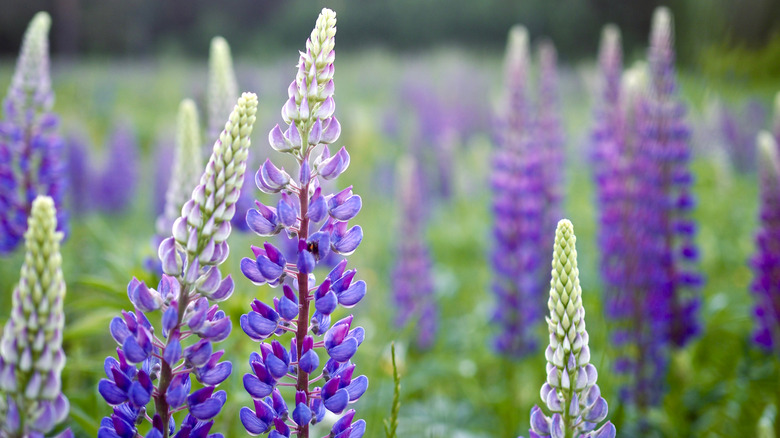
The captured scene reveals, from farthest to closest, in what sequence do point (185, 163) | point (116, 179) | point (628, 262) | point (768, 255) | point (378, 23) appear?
point (378, 23), point (116, 179), point (628, 262), point (768, 255), point (185, 163)

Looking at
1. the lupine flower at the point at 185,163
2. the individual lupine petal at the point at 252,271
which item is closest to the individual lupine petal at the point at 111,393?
the individual lupine petal at the point at 252,271

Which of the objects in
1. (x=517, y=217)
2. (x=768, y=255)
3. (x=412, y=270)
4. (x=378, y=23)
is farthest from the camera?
(x=378, y=23)

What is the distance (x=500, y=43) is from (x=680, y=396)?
1589 centimetres

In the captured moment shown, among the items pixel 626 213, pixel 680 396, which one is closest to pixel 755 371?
pixel 680 396

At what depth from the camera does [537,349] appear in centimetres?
309

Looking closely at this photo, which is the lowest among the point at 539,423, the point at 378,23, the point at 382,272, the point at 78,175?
the point at 539,423

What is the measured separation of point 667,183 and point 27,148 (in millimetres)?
2795

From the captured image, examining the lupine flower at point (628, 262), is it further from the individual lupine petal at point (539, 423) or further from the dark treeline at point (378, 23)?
the individual lupine petal at point (539, 423)

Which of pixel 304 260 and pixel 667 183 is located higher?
pixel 667 183

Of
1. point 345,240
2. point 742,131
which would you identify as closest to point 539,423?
point 345,240

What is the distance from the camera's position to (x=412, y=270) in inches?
149

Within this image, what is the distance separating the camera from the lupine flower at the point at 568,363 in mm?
881

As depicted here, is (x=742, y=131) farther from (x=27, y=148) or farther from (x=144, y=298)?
(x=144, y=298)

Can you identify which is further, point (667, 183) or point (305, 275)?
point (667, 183)
